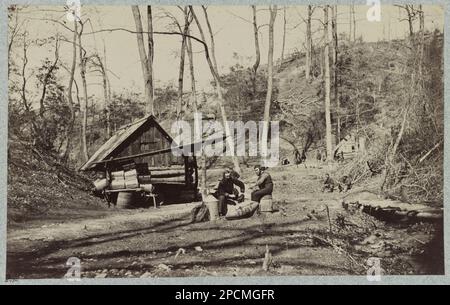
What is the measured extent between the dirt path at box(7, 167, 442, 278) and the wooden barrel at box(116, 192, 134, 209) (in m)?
0.13

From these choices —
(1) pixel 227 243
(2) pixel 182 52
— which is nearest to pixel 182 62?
(2) pixel 182 52

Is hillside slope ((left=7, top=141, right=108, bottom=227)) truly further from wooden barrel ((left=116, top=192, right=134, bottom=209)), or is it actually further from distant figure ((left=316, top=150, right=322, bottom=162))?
distant figure ((left=316, top=150, right=322, bottom=162))

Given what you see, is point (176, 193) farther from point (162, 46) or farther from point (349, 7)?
point (349, 7)

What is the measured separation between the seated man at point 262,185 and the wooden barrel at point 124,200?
1854 millimetres

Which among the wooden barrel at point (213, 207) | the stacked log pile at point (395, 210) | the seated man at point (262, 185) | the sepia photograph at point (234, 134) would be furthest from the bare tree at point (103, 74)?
the stacked log pile at point (395, 210)

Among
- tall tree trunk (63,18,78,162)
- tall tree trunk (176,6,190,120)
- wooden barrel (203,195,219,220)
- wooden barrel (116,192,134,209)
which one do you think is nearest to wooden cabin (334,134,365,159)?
wooden barrel (203,195,219,220)

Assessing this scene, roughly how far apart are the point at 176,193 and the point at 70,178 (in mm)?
1605

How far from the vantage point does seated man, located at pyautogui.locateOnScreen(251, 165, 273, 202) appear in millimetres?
8828

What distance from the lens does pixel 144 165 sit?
8.85 meters

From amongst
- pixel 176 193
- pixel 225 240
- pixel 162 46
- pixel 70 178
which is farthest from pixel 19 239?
pixel 162 46

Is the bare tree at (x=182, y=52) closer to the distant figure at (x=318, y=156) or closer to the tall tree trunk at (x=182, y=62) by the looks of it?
the tall tree trunk at (x=182, y=62)

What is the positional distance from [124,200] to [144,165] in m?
0.60
